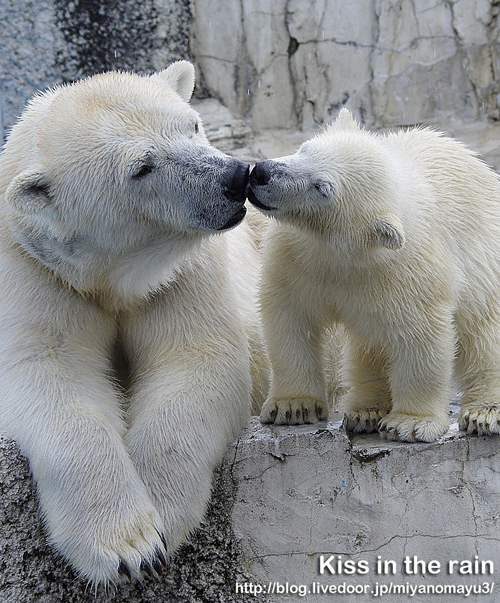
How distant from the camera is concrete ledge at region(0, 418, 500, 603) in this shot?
271 centimetres

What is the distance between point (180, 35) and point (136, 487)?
15.2ft

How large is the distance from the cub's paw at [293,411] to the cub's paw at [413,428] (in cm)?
24

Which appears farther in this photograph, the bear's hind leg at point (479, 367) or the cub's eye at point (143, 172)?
the bear's hind leg at point (479, 367)

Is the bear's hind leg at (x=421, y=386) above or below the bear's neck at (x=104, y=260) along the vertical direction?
below

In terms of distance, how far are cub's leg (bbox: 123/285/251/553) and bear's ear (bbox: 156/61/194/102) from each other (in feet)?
2.33

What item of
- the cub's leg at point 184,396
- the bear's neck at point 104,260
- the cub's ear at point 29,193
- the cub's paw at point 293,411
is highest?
the cub's ear at point 29,193

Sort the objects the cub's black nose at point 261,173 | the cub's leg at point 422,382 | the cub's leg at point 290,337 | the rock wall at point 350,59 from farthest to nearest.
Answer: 1. the rock wall at point 350,59
2. the cub's leg at point 290,337
3. the cub's leg at point 422,382
4. the cub's black nose at point 261,173

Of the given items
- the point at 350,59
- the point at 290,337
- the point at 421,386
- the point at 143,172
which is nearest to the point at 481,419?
the point at 421,386

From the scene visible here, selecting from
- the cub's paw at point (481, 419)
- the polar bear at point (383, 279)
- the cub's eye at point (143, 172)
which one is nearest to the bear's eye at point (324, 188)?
the polar bear at point (383, 279)

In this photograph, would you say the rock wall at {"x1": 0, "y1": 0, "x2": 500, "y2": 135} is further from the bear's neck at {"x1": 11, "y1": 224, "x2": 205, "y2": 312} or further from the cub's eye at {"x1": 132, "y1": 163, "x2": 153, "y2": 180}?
the cub's eye at {"x1": 132, "y1": 163, "x2": 153, "y2": 180}

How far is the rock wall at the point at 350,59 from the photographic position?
20.7 feet

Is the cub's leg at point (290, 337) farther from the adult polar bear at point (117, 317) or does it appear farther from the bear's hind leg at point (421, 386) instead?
the bear's hind leg at point (421, 386)

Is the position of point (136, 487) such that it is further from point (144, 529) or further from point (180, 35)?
point (180, 35)

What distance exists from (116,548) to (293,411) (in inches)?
32.3
